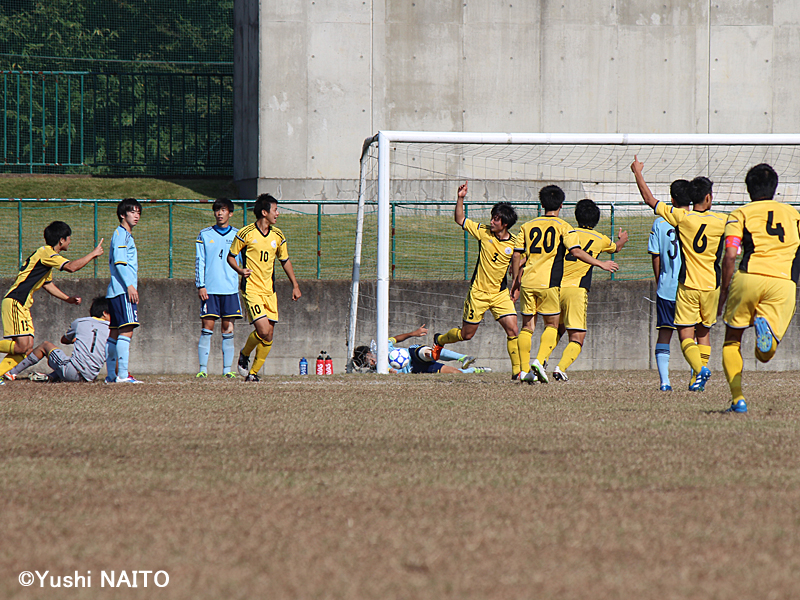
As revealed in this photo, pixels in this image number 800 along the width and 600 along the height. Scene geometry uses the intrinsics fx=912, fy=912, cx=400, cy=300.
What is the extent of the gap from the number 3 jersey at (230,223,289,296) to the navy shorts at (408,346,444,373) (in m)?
2.79

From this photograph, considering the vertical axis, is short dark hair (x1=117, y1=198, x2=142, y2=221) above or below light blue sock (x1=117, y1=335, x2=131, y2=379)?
above

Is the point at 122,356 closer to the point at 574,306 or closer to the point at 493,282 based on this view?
the point at 493,282

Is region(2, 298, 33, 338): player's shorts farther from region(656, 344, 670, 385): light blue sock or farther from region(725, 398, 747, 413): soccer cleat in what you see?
region(725, 398, 747, 413): soccer cleat

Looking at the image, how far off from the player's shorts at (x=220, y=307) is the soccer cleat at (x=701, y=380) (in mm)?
5040

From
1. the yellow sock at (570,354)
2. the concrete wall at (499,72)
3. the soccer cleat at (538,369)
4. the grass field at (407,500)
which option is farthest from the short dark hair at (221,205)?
the concrete wall at (499,72)

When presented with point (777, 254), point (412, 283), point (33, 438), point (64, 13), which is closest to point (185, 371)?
point (412, 283)

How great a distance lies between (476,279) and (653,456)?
4.88 metres

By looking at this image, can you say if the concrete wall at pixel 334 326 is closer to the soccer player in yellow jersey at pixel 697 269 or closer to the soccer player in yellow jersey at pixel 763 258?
the soccer player in yellow jersey at pixel 697 269

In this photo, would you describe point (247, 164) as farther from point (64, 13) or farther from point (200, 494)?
point (200, 494)

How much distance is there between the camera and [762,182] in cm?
622

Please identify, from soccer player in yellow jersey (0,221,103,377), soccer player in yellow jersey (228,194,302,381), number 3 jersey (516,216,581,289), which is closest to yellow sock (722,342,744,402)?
number 3 jersey (516,216,581,289)

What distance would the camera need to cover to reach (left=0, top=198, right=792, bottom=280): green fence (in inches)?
559

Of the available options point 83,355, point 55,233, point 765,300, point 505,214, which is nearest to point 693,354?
point 765,300

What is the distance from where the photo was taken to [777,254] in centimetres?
621
